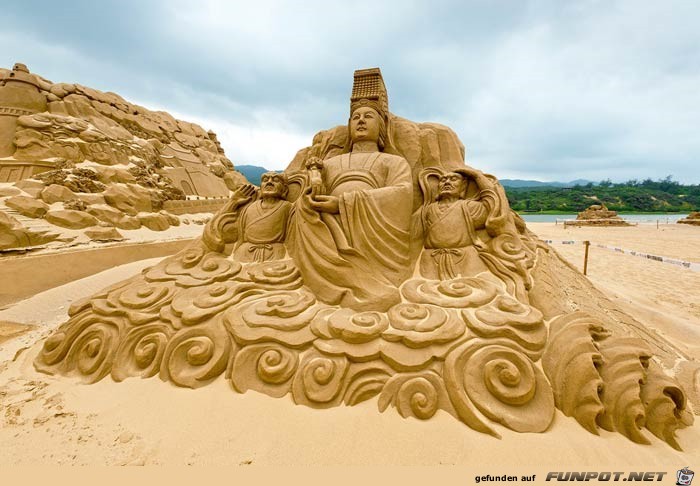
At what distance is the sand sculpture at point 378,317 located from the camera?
69.7 inches

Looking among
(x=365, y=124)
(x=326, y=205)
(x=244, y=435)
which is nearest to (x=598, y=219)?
(x=365, y=124)

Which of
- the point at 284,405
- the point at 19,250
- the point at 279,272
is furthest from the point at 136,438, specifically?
the point at 19,250

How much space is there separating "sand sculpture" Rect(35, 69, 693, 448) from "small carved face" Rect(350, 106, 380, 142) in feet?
0.06

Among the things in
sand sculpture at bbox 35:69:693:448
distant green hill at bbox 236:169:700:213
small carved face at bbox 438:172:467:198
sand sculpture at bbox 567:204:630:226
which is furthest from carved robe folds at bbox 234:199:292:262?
distant green hill at bbox 236:169:700:213

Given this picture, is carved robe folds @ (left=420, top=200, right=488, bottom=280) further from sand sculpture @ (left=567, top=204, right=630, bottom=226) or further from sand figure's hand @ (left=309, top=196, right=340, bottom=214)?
sand sculpture @ (left=567, top=204, right=630, bottom=226)

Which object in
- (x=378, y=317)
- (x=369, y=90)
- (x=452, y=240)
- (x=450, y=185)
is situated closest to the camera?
(x=378, y=317)

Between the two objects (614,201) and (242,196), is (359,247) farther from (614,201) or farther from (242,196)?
(614,201)

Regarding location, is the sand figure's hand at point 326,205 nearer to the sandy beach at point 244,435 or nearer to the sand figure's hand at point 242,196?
the sand figure's hand at point 242,196

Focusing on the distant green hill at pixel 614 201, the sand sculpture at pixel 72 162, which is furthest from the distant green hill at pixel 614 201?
the sand sculpture at pixel 72 162

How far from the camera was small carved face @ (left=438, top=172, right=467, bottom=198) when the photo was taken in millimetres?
3133

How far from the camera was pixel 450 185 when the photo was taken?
314 cm

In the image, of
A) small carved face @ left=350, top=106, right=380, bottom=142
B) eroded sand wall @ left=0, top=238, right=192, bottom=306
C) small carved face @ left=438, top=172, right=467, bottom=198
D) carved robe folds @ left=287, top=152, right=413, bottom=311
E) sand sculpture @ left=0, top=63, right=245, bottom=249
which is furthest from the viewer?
sand sculpture @ left=0, top=63, right=245, bottom=249

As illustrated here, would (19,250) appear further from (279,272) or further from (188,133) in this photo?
(188,133)

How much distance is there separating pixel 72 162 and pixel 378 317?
45.0 feet
